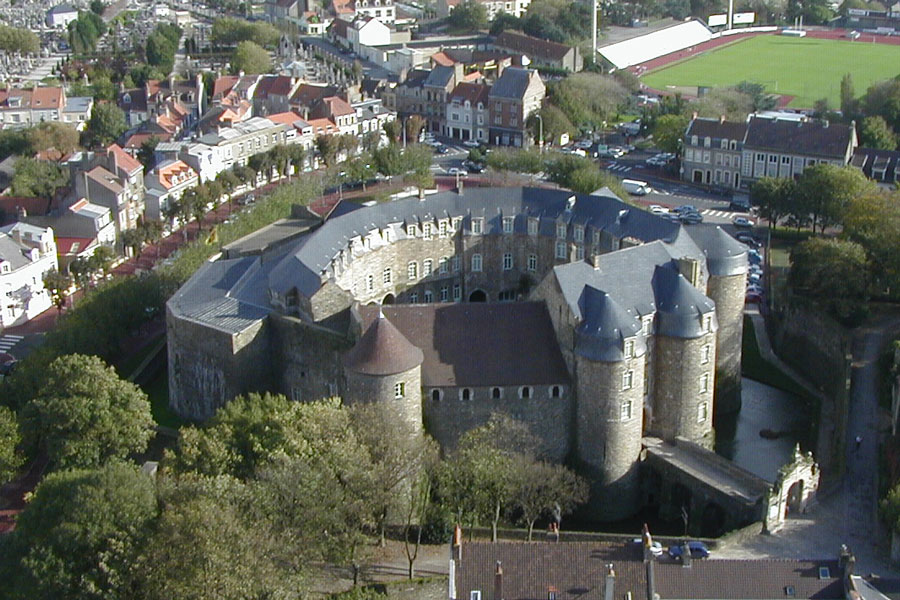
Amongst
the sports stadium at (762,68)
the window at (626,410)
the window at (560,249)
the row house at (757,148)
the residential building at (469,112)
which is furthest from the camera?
the sports stadium at (762,68)

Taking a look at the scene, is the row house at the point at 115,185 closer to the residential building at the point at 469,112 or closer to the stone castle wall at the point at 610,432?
the residential building at the point at 469,112

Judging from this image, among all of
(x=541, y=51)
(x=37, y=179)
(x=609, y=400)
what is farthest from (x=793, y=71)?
(x=609, y=400)

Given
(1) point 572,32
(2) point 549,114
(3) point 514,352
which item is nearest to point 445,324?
(3) point 514,352

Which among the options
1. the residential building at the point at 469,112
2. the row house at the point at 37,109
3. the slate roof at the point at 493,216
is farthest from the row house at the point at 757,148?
the row house at the point at 37,109

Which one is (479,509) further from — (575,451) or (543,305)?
(543,305)

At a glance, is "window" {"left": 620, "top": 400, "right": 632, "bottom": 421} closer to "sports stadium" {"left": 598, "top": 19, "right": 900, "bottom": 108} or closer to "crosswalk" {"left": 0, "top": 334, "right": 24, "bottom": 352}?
"crosswalk" {"left": 0, "top": 334, "right": 24, "bottom": 352}

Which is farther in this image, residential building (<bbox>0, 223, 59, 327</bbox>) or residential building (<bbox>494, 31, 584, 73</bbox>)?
residential building (<bbox>494, 31, 584, 73</bbox>)

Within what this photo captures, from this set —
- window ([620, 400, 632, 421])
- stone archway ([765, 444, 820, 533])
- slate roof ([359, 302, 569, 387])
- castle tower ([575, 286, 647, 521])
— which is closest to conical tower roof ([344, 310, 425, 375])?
slate roof ([359, 302, 569, 387])
